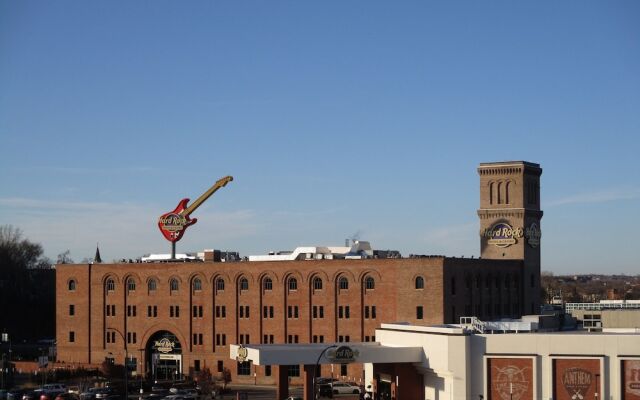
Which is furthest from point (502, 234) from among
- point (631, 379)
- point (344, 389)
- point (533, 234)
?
point (631, 379)

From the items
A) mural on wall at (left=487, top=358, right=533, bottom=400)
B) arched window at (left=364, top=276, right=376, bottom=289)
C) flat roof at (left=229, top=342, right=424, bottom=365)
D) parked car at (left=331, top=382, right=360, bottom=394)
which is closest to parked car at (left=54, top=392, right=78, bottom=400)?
flat roof at (left=229, top=342, right=424, bottom=365)

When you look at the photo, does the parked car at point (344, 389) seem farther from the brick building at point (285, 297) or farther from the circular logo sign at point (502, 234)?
the circular logo sign at point (502, 234)

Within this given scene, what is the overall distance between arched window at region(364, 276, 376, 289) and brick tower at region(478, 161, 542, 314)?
22590mm

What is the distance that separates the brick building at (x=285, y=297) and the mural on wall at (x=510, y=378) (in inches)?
1238

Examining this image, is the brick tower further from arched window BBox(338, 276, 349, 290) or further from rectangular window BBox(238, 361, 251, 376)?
rectangular window BBox(238, 361, 251, 376)

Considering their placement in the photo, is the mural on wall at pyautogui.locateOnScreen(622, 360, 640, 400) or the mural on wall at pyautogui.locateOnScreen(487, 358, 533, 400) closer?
the mural on wall at pyautogui.locateOnScreen(622, 360, 640, 400)

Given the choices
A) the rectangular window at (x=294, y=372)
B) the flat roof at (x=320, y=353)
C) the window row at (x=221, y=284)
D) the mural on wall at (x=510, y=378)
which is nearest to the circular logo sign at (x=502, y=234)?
the window row at (x=221, y=284)

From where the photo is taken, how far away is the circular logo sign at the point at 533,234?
5399 inches

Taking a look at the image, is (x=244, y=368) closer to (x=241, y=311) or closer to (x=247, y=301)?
(x=241, y=311)

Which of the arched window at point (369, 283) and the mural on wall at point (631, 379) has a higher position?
the arched window at point (369, 283)

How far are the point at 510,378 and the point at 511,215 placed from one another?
177 ft

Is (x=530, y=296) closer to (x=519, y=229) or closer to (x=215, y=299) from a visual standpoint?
(x=519, y=229)

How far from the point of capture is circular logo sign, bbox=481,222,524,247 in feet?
450

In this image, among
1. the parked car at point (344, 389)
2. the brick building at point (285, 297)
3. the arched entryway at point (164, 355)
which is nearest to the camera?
the parked car at point (344, 389)
